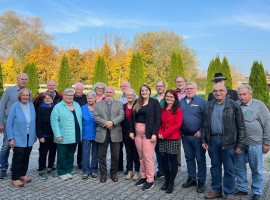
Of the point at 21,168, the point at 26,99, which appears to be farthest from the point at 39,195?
the point at 26,99

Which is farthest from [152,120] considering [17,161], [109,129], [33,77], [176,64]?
[33,77]

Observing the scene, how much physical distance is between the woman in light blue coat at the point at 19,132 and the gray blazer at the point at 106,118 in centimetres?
136

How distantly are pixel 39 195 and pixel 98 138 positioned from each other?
5.05ft

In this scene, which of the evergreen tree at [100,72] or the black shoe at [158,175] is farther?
the evergreen tree at [100,72]

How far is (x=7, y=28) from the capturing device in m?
47.0

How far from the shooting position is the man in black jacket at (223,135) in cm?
389

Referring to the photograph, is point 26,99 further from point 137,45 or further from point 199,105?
point 137,45

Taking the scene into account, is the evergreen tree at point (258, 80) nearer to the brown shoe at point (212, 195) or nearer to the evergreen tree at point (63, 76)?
the evergreen tree at point (63, 76)

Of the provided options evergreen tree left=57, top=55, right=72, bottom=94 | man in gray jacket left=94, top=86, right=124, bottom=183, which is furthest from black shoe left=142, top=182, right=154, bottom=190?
evergreen tree left=57, top=55, right=72, bottom=94

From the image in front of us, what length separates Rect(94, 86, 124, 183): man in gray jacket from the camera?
500cm

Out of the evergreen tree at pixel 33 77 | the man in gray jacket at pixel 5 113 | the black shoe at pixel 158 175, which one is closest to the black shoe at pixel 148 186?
the black shoe at pixel 158 175

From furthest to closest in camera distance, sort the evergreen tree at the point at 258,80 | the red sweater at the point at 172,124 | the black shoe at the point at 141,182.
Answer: the evergreen tree at the point at 258,80 → the black shoe at the point at 141,182 → the red sweater at the point at 172,124

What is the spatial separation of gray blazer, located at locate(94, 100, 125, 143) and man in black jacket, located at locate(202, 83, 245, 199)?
180 centimetres

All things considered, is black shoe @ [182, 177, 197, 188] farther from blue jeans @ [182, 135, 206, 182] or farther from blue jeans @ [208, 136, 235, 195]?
blue jeans @ [208, 136, 235, 195]
